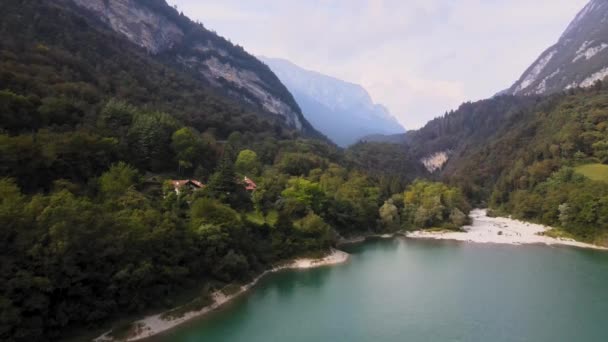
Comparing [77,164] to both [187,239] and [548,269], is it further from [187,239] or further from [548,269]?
[548,269]

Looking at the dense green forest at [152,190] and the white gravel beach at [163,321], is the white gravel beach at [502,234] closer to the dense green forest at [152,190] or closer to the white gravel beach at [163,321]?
the dense green forest at [152,190]

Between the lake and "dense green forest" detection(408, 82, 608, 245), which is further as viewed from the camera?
"dense green forest" detection(408, 82, 608, 245)

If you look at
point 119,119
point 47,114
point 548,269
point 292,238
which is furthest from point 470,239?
point 47,114

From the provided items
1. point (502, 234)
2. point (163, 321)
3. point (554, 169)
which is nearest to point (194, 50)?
point (554, 169)

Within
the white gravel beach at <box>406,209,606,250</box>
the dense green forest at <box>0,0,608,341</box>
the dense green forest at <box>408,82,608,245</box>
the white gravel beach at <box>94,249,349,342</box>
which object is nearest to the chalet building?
the dense green forest at <box>0,0,608,341</box>

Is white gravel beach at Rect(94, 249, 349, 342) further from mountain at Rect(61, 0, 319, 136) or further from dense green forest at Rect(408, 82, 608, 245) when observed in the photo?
mountain at Rect(61, 0, 319, 136)

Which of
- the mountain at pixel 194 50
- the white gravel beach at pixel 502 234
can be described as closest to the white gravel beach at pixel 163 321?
the white gravel beach at pixel 502 234
